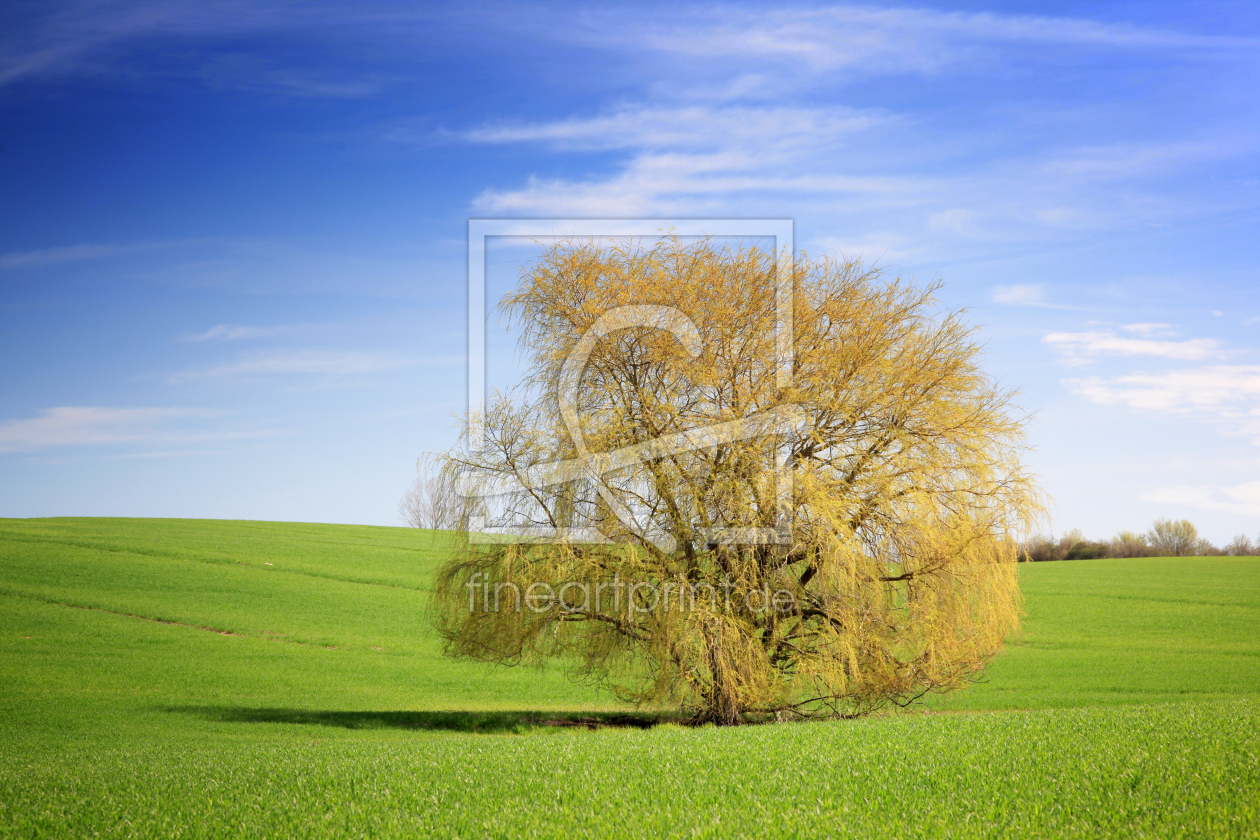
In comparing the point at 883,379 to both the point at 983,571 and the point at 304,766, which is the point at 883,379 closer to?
the point at 983,571

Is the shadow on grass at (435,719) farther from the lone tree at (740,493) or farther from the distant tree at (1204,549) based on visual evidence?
the distant tree at (1204,549)

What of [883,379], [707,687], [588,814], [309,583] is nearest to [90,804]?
[588,814]

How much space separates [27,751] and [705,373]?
50.4ft

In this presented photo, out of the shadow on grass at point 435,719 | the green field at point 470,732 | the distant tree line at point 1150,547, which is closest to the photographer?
the green field at point 470,732

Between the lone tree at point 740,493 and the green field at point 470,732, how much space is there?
2298mm

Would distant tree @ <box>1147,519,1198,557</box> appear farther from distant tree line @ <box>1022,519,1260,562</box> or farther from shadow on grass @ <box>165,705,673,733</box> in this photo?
shadow on grass @ <box>165,705,673,733</box>

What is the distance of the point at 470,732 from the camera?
1869cm

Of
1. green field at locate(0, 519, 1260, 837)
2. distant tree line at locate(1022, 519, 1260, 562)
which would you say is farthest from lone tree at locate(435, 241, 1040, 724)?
distant tree line at locate(1022, 519, 1260, 562)

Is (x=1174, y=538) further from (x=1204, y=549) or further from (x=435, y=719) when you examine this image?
(x=435, y=719)

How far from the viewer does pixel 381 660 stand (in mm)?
30250

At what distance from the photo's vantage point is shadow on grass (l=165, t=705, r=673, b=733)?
19.3 m

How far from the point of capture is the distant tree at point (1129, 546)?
8262 cm

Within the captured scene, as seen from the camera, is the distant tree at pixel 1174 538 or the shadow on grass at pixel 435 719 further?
the distant tree at pixel 1174 538

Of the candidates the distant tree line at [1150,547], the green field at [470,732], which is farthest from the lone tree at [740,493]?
the distant tree line at [1150,547]
